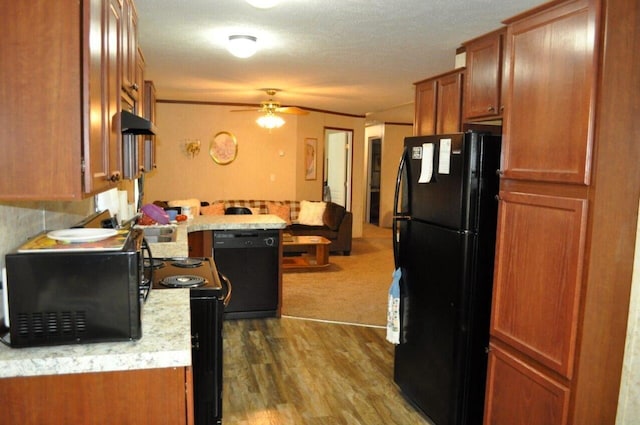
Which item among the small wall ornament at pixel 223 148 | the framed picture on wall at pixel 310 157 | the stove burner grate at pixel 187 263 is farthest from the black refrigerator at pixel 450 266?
the framed picture on wall at pixel 310 157

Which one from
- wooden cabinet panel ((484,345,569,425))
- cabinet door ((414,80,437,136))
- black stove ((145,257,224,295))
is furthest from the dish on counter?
cabinet door ((414,80,437,136))

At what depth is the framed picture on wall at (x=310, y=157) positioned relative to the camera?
29.1 ft

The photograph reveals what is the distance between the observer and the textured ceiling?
10.1ft

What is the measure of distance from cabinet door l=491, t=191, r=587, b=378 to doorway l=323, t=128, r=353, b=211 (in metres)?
7.10

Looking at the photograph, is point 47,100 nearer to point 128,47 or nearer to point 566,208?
point 128,47

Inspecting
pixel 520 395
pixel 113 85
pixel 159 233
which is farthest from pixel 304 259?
pixel 113 85

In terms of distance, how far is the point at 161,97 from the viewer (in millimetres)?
7852

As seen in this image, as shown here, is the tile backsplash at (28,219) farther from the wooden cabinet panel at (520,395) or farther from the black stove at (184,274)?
the wooden cabinet panel at (520,395)

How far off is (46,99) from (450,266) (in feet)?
6.52

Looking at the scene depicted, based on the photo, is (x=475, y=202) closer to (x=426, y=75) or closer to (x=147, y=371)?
(x=147, y=371)

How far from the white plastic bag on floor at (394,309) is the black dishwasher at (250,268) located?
68.2 inches

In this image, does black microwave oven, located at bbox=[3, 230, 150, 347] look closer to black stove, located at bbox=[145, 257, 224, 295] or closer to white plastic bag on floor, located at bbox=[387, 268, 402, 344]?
black stove, located at bbox=[145, 257, 224, 295]

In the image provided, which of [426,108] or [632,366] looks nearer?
[632,366]

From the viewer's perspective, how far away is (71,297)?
1456mm
